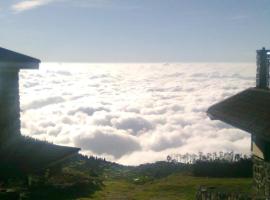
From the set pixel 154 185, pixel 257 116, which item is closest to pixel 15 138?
pixel 257 116

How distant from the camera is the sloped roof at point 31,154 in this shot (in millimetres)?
9305

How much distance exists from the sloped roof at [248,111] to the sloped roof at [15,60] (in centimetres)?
754

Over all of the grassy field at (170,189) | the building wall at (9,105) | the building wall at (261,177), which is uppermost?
the building wall at (9,105)

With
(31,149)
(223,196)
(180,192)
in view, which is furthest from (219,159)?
(31,149)

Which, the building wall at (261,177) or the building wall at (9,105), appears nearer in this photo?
the building wall at (9,105)

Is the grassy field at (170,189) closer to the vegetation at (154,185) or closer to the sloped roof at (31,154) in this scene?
the vegetation at (154,185)

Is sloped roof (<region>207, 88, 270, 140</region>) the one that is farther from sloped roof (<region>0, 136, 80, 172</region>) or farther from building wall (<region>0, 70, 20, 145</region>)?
building wall (<region>0, 70, 20, 145</region>)

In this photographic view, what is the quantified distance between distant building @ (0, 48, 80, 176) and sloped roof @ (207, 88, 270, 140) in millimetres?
6752

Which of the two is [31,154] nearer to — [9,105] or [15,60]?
[9,105]

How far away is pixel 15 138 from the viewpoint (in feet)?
37.5

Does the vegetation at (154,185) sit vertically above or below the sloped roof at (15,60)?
below

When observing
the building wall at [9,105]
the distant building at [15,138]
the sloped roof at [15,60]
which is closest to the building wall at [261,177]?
the distant building at [15,138]

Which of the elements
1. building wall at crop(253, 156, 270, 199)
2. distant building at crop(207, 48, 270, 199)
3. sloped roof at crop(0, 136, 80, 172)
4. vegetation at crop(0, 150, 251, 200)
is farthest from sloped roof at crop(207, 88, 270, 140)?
sloped roof at crop(0, 136, 80, 172)

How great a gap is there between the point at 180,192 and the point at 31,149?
66.2ft
